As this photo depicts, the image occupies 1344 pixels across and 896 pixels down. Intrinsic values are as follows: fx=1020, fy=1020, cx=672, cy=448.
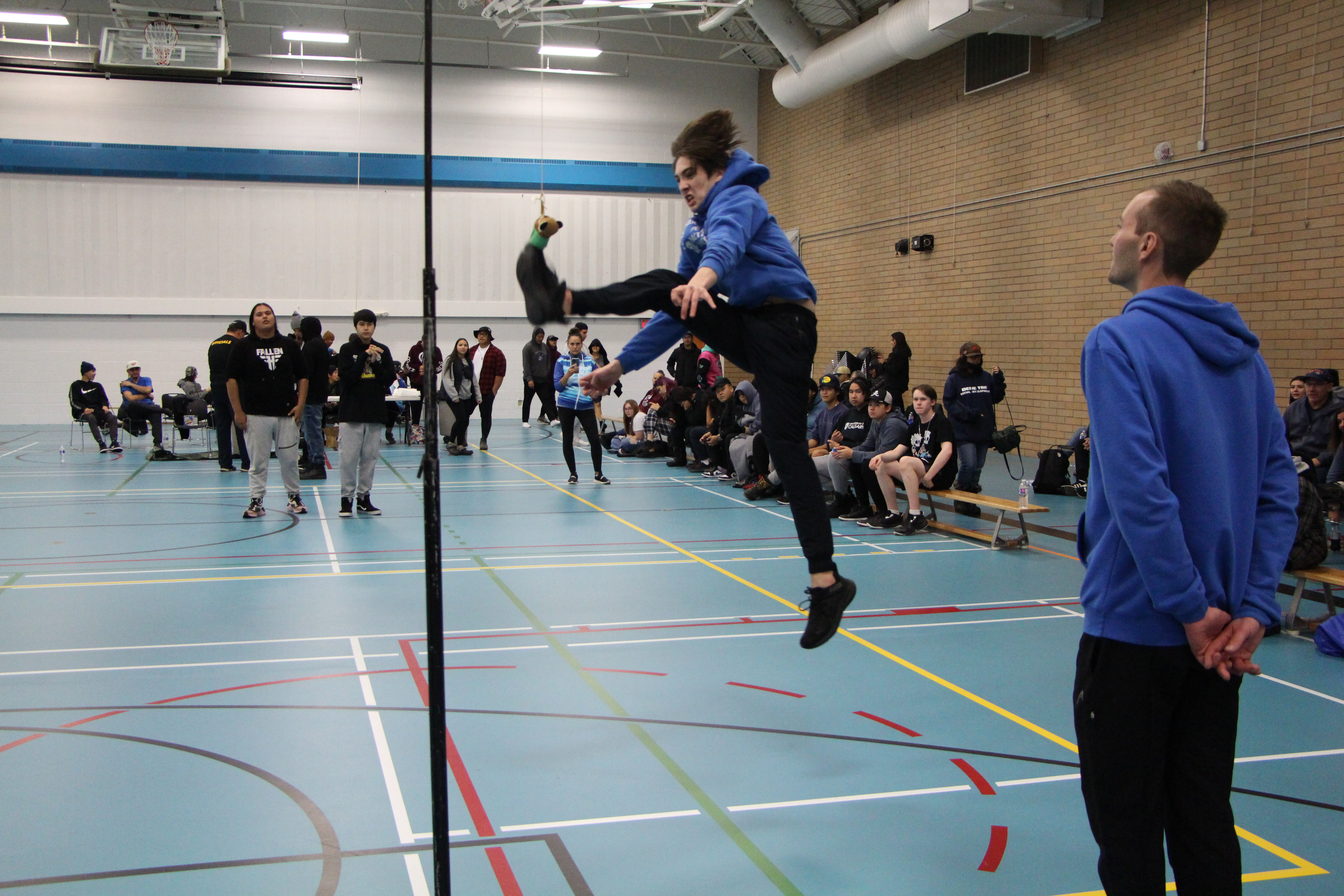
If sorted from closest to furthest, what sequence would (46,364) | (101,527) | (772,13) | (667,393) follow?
(101,527)
(667,393)
(772,13)
(46,364)

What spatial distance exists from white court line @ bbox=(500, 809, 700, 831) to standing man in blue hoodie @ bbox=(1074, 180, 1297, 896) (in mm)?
1454

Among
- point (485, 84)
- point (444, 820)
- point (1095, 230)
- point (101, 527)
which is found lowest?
point (101, 527)

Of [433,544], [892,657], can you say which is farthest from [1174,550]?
[892,657]

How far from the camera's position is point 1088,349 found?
179 cm

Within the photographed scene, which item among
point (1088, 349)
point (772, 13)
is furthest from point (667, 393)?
point (1088, 349)

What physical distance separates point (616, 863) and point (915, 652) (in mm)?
2554

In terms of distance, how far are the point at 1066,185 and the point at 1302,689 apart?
387 inches

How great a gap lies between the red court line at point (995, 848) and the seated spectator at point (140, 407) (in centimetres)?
1311

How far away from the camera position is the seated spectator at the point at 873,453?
336 inches

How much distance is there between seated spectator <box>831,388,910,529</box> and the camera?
8.54 m

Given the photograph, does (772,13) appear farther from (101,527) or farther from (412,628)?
(412,628)

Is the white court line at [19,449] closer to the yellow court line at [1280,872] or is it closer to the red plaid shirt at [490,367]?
the red plaid shirt at [490,367]

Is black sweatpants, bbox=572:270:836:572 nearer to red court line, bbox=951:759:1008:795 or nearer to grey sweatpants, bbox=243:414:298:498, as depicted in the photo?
red court line, bbox=951:759:1008:795

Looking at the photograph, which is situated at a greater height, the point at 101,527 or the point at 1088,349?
the point at 1088,349
